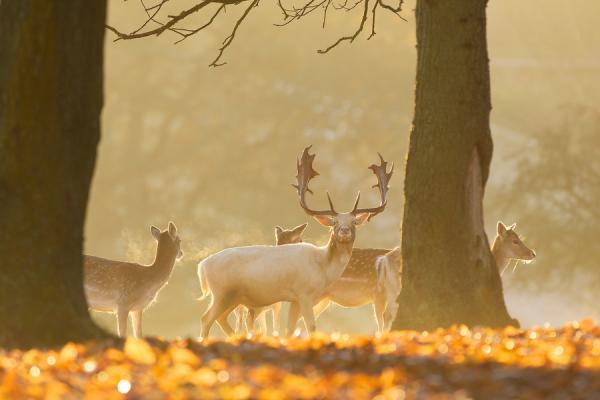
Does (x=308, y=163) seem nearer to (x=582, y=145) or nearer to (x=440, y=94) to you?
(x=440, y=94)

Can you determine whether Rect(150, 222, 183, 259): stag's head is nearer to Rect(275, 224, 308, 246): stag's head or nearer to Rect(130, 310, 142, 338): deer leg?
Rect(130, 310, 142, 338): deer leg

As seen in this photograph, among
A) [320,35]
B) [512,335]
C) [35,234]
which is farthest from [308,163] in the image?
[320,35]

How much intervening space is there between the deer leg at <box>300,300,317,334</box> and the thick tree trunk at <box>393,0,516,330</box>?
3202 millimetres

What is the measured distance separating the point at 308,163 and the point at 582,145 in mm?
22940

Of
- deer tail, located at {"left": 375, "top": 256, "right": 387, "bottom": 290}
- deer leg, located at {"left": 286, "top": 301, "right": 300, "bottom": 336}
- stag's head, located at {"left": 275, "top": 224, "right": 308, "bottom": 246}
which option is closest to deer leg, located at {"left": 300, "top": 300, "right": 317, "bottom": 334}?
deer leg, located at {"left": 286, "top": 301, "right": 300, "bottom": 336}

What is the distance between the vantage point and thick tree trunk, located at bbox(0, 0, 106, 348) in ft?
27.7

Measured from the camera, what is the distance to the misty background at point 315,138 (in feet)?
123

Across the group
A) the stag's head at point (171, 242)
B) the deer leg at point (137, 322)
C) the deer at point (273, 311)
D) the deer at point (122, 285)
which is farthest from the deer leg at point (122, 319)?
the deer at point (273, 311)

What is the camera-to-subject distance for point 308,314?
48.8 feet

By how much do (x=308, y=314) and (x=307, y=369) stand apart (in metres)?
7.72

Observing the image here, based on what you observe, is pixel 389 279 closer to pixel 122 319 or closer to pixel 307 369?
pixel 122 319

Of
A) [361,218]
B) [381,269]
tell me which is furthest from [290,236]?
[361,218]

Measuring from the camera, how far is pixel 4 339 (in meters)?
8.34

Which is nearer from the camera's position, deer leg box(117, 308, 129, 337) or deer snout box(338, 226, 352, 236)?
deer snout box(338, 226, 352, 236)
